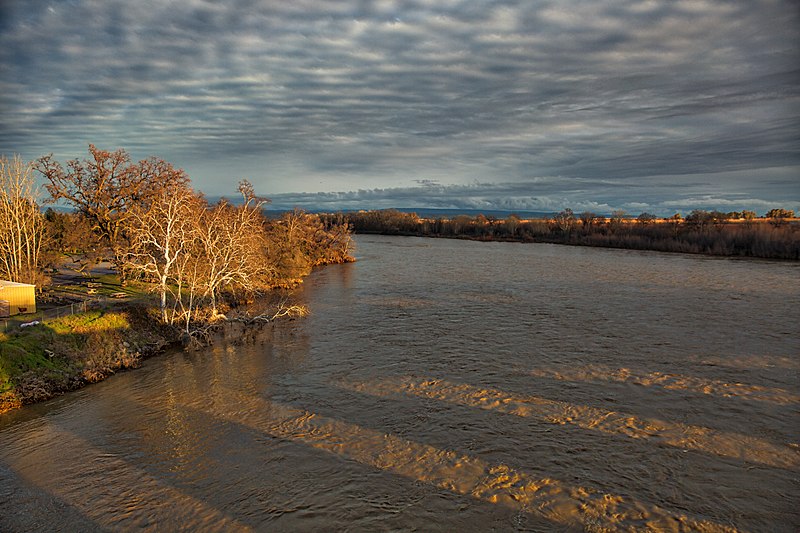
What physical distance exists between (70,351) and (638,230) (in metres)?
72.3

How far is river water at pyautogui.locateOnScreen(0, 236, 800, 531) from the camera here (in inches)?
365

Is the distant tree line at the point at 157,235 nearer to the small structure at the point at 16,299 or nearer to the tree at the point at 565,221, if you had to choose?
the small structure at the point at 16,299

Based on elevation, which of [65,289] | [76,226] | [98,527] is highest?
[76,226]

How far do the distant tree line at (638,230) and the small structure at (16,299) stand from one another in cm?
4084

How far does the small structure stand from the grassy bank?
3.15 m

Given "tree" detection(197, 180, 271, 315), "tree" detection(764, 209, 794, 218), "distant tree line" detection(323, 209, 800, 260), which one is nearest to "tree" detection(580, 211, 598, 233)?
"distant tree line" detection(323, 209, 800, 260)

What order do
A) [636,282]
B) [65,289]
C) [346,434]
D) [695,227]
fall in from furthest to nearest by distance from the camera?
[695,227] < [636,282] < [65,289] < [346,434]

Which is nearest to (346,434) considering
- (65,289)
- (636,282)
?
(65,289)

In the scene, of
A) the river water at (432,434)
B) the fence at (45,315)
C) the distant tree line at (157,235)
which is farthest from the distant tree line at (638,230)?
the fence at (45,315)

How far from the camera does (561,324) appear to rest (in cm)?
2347

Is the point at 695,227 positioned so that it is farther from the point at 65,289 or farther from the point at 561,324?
the point at 65,289

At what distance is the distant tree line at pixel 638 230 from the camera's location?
2127 inches

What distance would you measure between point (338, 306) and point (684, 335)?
1811 centimetres

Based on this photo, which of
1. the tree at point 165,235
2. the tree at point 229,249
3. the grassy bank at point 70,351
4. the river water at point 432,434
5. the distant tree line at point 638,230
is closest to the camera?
the river water at point 432,434
